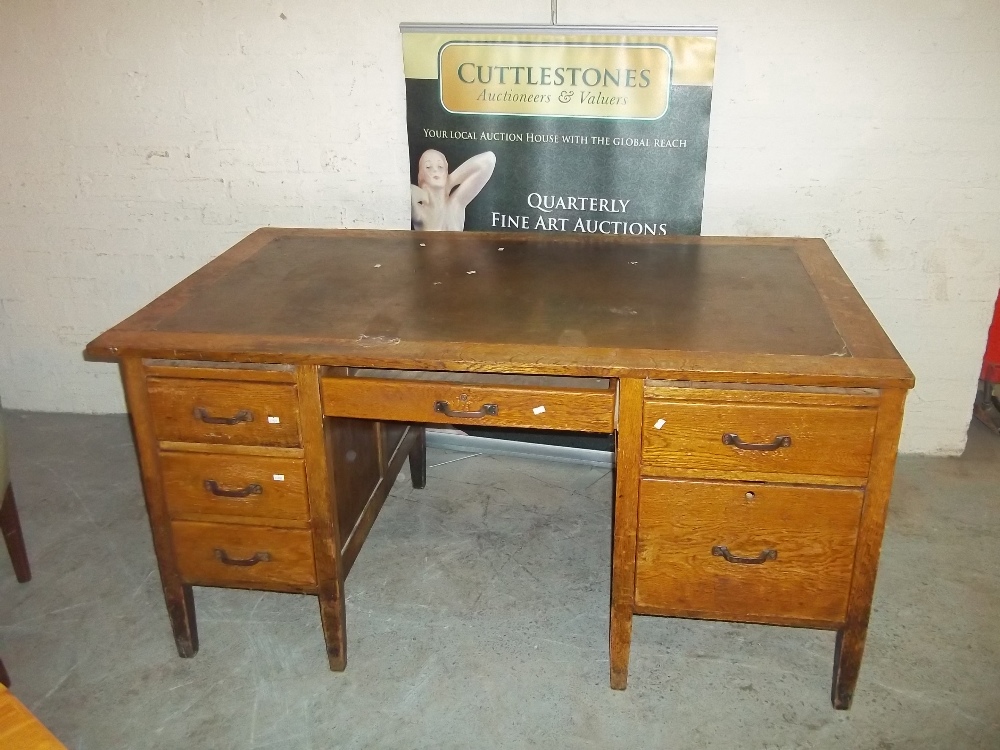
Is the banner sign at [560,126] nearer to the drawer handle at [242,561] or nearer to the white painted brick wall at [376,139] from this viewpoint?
the white painted brick wall at [376,139]

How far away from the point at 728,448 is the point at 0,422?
174 cm

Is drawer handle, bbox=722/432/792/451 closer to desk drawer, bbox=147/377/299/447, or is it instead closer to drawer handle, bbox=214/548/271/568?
desk drawer, bbox=147/377/299/447

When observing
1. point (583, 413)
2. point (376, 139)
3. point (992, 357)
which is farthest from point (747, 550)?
point (992, 357)

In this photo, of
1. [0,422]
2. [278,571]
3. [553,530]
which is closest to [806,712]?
[553,530]

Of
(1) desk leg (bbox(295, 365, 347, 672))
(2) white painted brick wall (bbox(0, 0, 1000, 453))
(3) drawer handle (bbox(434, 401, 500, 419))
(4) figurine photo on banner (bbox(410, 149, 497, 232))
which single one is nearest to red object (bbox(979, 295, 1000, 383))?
(2) white painted brick wall (bbox(0, 0, 1000, 453))

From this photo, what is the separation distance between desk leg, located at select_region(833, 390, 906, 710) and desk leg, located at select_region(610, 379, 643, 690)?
1.44ft

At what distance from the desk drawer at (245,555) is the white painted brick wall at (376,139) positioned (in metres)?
1.22

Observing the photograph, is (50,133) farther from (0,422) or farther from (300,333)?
(300,333)

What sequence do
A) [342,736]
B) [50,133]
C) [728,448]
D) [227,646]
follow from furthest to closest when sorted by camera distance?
[50,133]
[227,646]
[342,736]
[728,448]

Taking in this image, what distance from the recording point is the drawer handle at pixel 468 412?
5.60ft

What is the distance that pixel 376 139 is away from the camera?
8.60 ft

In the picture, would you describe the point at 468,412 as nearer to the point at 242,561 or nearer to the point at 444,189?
the point at 242,561

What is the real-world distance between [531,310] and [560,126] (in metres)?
0.86

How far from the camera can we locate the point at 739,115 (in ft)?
8.05
